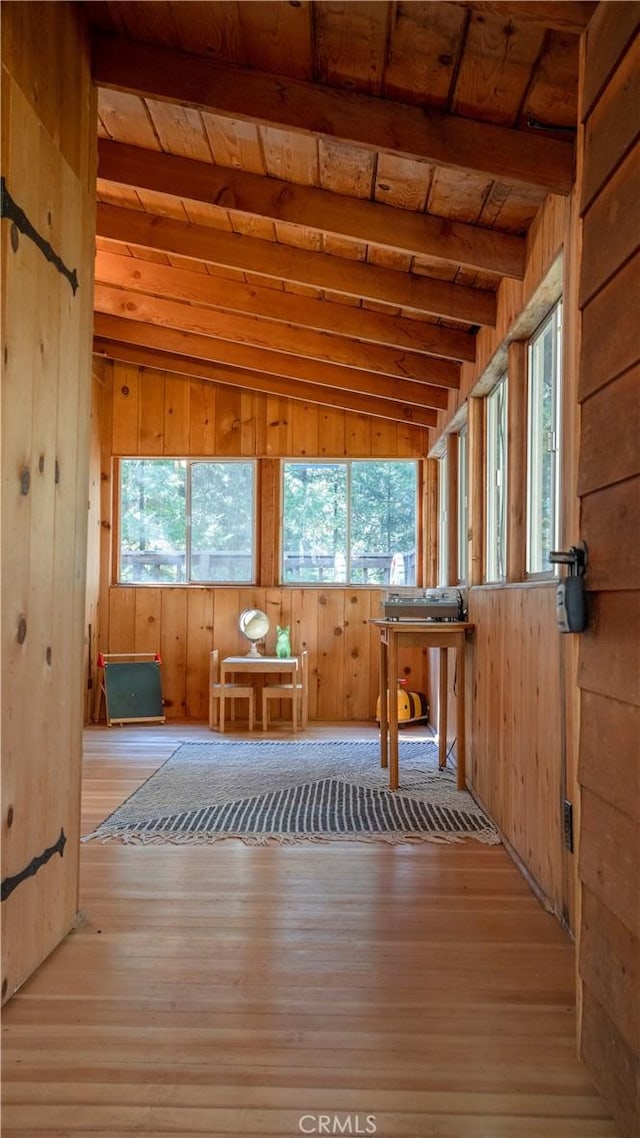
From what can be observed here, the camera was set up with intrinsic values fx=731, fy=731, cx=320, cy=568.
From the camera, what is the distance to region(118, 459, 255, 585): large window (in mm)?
5883

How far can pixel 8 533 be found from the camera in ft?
5.26

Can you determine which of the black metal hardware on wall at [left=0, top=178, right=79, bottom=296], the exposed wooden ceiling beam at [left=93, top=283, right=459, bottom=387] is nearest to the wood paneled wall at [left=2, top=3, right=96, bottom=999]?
the black metal hardware on wall at [left=0, top=178, right=79, bottom=296]

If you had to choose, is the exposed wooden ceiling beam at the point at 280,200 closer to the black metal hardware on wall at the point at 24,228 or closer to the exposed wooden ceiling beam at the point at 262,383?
the black metal hardware on wall at the point at 24,228

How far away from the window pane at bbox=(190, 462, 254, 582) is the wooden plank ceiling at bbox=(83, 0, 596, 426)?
1470 millimetres

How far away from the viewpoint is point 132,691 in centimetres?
557

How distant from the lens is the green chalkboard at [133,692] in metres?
5.49

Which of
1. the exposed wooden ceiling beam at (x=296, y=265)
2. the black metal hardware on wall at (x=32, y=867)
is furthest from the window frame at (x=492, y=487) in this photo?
the black metal hardware on wall at (x=32, y=867)

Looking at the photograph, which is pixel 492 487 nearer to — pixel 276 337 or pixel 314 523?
pixel 276 337

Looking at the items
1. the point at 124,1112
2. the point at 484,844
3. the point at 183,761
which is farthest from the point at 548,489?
the point at 183,761

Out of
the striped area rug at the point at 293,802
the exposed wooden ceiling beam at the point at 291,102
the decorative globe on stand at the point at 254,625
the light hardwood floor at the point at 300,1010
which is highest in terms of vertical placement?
the exposed wooden ceiling beam at the point at 291,102

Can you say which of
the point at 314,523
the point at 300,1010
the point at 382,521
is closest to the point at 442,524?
the point at 382,521

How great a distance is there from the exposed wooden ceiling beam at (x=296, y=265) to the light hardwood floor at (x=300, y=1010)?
7.88ft

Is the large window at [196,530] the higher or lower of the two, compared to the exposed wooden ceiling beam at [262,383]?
lower

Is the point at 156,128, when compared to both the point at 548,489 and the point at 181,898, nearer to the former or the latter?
the point at 548,489
